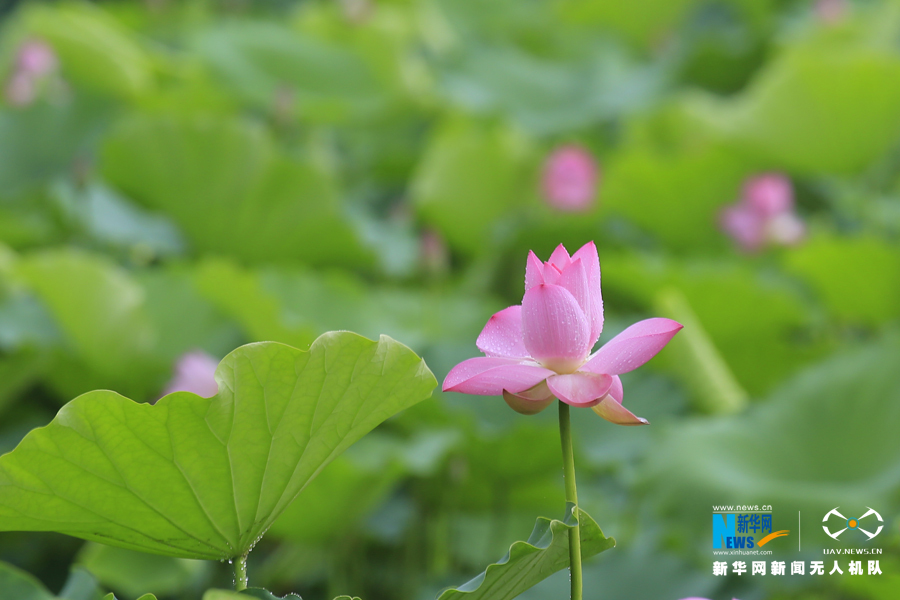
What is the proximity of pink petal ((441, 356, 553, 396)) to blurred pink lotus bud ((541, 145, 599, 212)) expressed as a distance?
4.03 ft

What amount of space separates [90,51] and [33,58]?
0.10 meters

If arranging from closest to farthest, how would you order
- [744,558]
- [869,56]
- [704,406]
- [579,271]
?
[579,271] < [744,558] < [704,406] < [869,56]

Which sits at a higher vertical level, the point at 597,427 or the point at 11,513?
the point at 597,427

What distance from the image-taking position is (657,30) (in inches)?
105

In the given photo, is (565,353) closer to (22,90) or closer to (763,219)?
(763,219)

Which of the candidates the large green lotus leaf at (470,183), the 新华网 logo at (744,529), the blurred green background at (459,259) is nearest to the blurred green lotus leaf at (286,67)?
the blurred green background at (459,259)

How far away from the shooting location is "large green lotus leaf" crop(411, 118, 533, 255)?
5.11ft

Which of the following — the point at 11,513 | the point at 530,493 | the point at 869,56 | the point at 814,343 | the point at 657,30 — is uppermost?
the point at 657,30

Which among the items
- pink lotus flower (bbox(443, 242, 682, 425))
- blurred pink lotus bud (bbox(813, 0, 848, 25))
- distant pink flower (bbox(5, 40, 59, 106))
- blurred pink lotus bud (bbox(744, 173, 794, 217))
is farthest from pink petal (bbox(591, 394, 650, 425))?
blurred pink lotus bud (bbox(813, 0, 848, 25))

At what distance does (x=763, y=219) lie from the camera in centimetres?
141

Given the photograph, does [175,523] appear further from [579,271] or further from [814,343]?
[814,343]

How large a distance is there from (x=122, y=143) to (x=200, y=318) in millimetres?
366

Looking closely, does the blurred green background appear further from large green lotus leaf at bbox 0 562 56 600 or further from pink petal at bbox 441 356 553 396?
pink petal at bbox 441 356 553 396

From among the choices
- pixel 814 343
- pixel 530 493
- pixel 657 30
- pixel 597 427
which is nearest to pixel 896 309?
pixel 814 343
